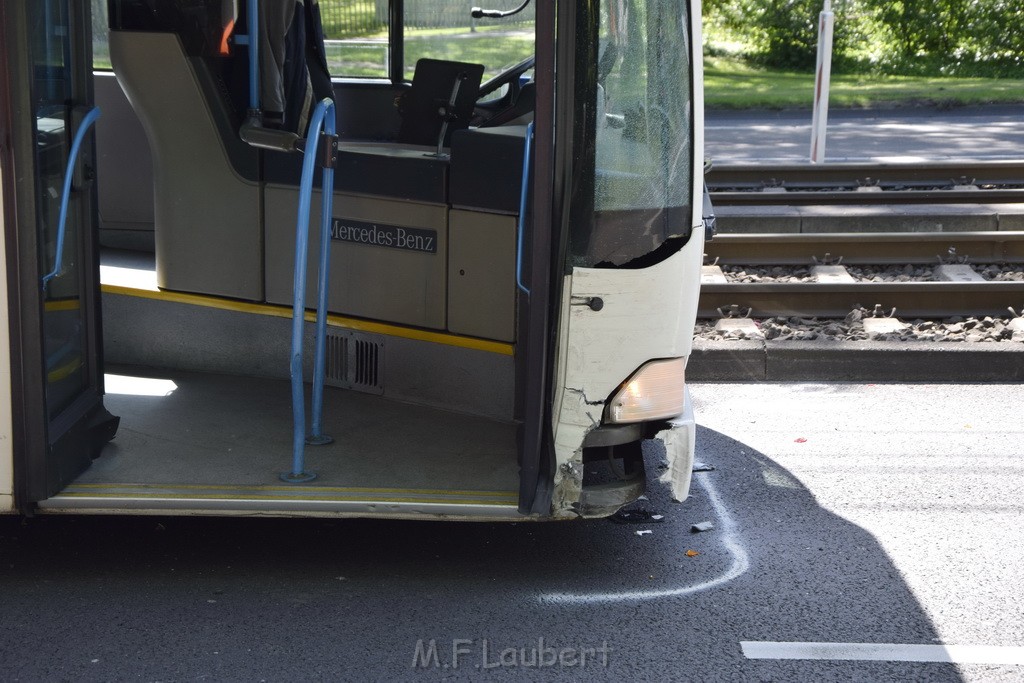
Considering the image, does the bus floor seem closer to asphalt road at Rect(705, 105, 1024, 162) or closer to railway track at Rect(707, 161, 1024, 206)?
railway track at Rect(707, 161, 1024, 206)

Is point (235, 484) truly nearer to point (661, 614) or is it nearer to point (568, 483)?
point (568, 483)

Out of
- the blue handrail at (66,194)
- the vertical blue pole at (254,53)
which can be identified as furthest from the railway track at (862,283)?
the blue handrail at (66,194)

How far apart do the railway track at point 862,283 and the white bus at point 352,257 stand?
2.38 metres

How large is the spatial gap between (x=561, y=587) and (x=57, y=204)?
86.9 inches

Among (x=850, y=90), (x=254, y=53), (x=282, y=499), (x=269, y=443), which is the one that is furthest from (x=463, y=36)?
(x=850, y=90)

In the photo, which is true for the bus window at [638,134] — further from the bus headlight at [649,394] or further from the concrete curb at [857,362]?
the concrete curb at [857,362]

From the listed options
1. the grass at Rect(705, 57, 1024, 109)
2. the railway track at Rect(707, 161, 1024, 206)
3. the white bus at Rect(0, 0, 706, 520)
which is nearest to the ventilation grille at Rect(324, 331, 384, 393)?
the white bus at Rect(0, 0, 706, 520)

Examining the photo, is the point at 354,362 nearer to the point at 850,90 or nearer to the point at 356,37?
the point at 356,37

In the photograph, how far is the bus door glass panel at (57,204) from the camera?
4004 mm

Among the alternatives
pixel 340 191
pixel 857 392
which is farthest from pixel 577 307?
pixel 857 392

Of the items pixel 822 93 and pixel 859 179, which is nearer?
pixel 859 179

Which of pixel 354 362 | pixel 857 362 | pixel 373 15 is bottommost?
pixel 857 362

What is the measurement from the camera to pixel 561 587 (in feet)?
14.3

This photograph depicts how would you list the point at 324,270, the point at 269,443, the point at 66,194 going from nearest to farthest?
1. the point at 66,194
2. the point at 324,270
3. the point at 269,443
